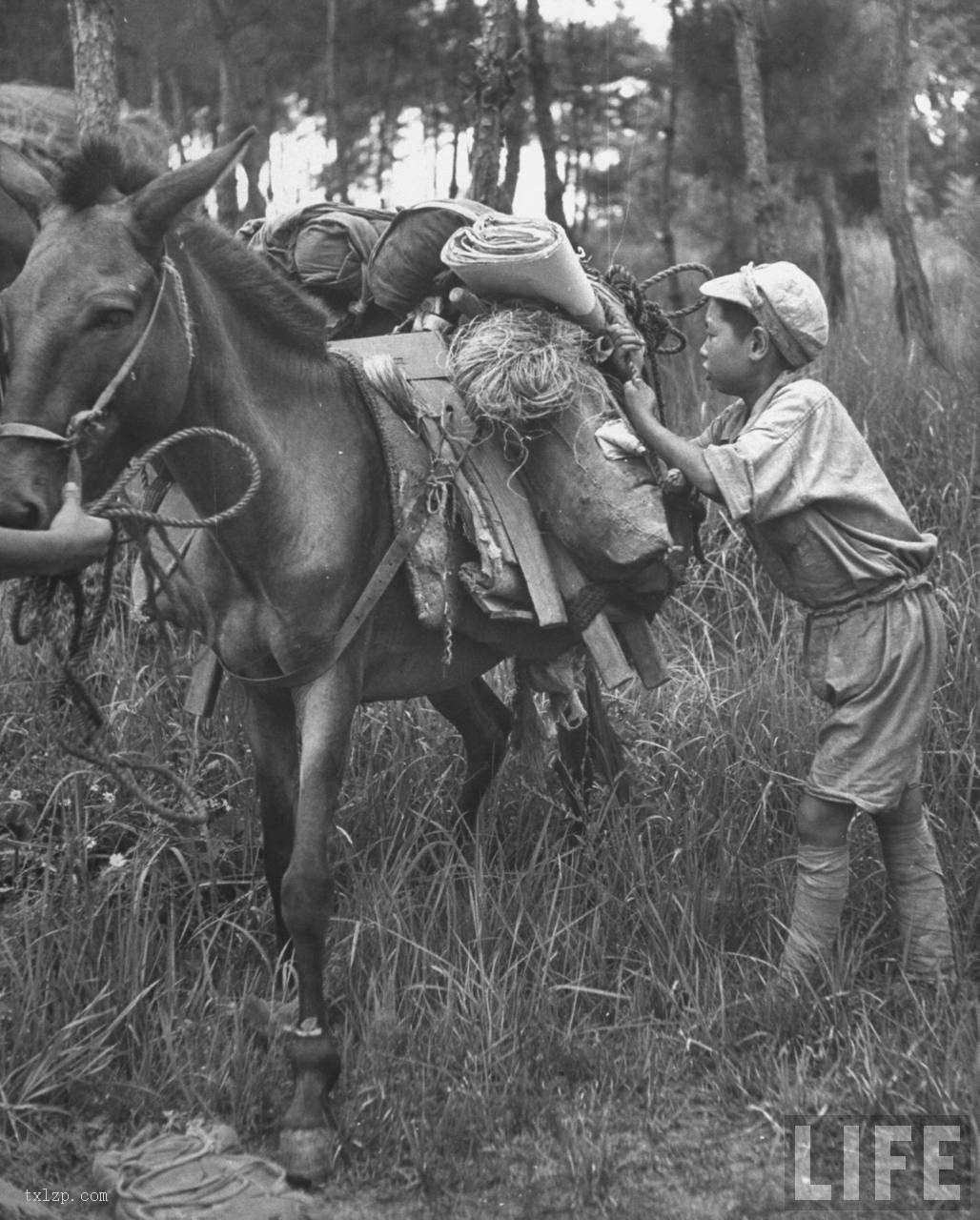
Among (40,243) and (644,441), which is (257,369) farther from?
(644,441)

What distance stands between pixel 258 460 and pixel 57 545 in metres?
0.83

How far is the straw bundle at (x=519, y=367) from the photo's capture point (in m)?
3.97

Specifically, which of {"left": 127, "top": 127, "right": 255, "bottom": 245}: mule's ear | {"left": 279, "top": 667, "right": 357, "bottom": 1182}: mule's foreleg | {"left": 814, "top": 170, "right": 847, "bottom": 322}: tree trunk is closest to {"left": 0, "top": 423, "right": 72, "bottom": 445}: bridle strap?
{"left": 127, "top": 127, "right": 255, "bottom": 245}: mule's ear

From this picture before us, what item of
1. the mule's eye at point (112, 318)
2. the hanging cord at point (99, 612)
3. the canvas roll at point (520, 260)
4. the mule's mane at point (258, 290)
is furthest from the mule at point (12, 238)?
the canvas roll at point (520, 260)

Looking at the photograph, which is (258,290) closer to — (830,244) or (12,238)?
(12,238)

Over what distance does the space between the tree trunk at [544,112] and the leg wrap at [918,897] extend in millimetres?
6368

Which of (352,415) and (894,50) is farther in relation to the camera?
(894,50)

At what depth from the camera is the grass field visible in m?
3.57

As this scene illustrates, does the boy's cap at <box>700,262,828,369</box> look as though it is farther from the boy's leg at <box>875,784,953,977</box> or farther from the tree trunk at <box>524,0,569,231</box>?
the tree trunk at <box>524,0,569,231</box>

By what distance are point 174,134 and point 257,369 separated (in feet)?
33.4

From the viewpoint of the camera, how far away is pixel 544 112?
10.1 metres

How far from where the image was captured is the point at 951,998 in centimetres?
404

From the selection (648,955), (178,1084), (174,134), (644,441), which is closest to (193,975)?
(178,1084)

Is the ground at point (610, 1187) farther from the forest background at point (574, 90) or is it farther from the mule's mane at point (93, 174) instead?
the forest background at point (574, 90)
